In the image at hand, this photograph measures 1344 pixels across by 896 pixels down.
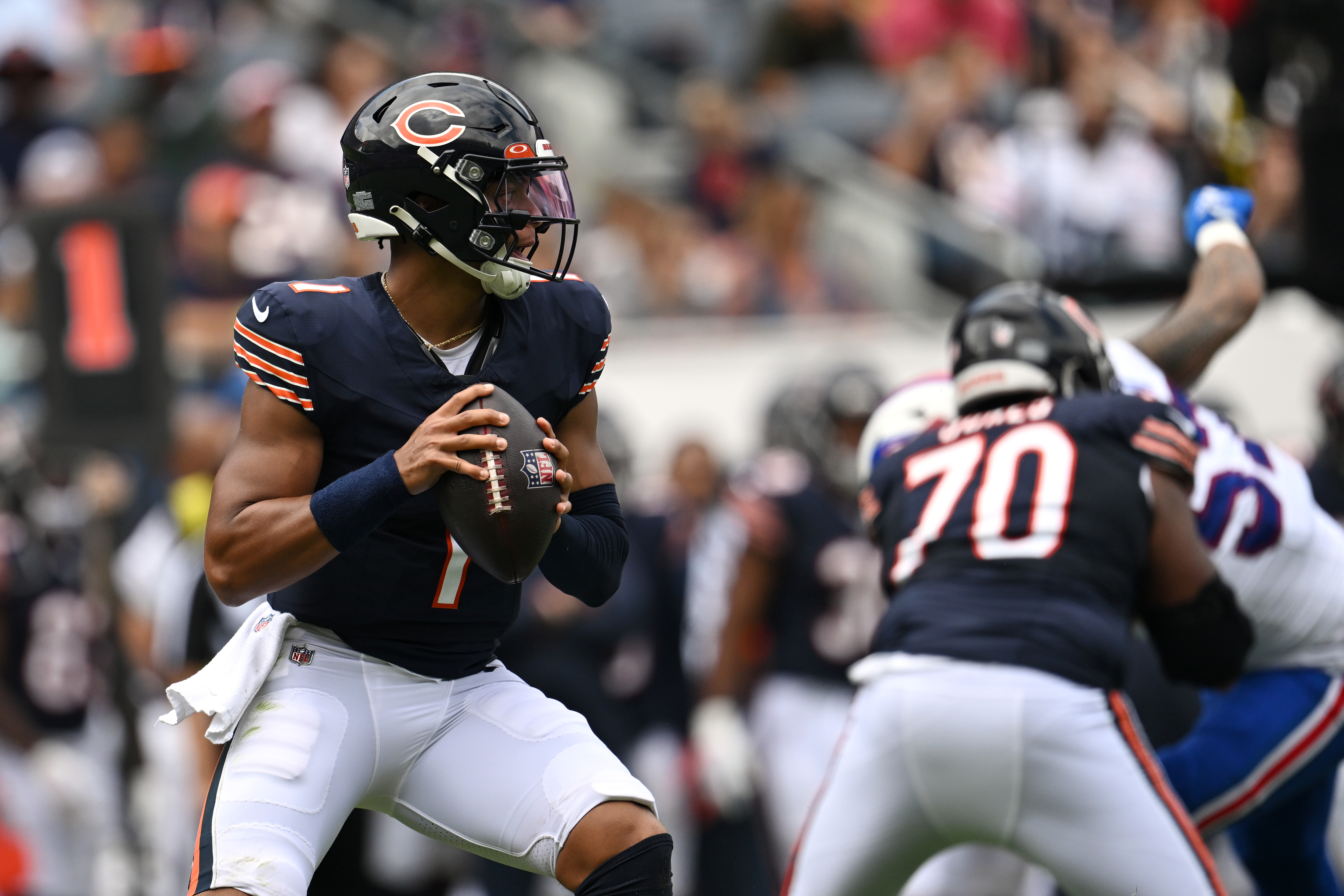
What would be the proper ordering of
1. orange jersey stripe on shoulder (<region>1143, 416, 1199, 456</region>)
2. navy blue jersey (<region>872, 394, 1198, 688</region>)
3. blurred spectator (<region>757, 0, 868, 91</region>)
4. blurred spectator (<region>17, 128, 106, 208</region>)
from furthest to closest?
blurred spectator (<region>757, 0, 868, 91</region>), blurred spectator (<region>17, 128, 106, 208</region>), orange jersey stripe on shoulder (<region>1143, 416, 1199, 456</region>), navy blue jersey (<region>872, 394, 1198, 688</region>)

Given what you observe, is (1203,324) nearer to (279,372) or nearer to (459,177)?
(459,177)

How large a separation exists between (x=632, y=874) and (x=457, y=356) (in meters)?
1.02

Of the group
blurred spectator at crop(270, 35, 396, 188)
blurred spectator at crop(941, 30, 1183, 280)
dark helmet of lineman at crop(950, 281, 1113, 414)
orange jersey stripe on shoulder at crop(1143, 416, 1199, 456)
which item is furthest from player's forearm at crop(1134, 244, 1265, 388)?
blurred spectator at crop(270, 35, 396, 188)

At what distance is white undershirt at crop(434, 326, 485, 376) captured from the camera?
11.3 ft

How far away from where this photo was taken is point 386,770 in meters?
3.45

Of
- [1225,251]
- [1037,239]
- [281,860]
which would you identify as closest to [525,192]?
[281,860]

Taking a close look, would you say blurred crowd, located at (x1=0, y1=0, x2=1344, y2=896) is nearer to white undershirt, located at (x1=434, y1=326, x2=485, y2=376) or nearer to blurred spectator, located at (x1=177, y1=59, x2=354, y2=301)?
blurred spectator, located at (x1=177, y1=59, x2=354, y2=301)

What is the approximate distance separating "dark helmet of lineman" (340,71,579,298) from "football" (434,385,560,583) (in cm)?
31

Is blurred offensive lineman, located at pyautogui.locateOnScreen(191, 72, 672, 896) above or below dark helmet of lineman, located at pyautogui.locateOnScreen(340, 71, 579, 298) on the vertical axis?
below

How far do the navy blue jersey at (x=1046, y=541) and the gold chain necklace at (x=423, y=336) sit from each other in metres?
1.24

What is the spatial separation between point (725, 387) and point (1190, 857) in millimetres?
6526

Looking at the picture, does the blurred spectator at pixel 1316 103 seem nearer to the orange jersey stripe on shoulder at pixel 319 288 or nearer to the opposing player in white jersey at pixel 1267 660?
the opposing player in white jersey at pixel 1267 660

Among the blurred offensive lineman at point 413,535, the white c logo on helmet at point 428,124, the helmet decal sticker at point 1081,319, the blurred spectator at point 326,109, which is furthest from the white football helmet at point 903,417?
the blurred spectator at point 326,109

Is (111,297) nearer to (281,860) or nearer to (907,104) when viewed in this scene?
(281,860)
